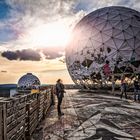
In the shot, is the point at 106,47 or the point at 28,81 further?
the point at 28,81

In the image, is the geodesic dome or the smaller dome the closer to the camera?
the geodesic dome

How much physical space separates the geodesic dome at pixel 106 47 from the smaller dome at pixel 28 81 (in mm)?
22044

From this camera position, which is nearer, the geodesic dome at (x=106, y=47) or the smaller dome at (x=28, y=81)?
the geodesic dome at (x=106, y=47)

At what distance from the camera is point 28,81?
61.8 m

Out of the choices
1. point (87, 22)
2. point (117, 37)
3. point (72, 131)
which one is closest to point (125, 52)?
point (117, 37)

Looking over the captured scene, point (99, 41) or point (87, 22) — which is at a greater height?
point (87, 22)

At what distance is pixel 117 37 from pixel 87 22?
6.76 metres

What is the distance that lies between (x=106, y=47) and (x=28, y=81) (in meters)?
30.0

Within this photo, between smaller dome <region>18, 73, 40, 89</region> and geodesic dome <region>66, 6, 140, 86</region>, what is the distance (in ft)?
72.3

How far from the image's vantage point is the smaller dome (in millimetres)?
61062

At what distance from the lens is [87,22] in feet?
135

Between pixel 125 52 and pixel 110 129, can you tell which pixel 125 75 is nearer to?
pixel 125 52

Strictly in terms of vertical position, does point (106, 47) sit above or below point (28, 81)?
above

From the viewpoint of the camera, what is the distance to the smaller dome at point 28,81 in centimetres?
6106
